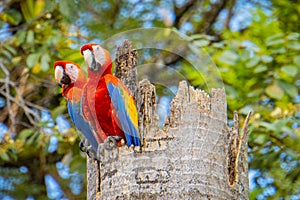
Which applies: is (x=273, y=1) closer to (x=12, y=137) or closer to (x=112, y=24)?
(x=112, y=24)

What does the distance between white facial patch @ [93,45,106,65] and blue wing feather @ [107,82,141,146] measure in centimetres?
8

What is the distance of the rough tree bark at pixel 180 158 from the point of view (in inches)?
70.1

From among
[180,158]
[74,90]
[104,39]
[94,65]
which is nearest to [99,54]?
[94,65]

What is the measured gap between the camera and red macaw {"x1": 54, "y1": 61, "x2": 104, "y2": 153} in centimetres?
206

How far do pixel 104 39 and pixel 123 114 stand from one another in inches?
53.0

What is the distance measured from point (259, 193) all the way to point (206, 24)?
113cm

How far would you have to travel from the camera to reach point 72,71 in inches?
87.3

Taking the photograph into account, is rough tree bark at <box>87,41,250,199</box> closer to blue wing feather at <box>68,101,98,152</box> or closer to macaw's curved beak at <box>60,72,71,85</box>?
blue wing feather at <box>68,101,98,152</box>

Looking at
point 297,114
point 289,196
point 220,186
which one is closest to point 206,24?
point 297,114

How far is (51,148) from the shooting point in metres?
3.75

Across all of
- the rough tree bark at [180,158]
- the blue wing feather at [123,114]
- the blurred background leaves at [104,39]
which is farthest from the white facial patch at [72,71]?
the blurred background leaves at [104,39]

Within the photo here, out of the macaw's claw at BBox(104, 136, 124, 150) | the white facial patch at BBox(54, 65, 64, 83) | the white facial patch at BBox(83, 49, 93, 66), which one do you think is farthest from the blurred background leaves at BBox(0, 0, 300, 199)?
the macaw's claw at BBox(104, 136, 124, 150)

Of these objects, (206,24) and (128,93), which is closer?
(128,93)

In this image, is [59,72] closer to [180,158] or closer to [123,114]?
[123,114]
